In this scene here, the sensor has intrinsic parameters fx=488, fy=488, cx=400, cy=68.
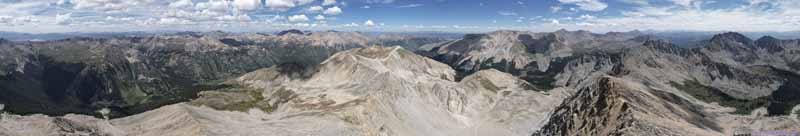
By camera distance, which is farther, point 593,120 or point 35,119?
point 35,119

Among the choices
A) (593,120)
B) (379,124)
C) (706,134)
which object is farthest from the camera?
(379,124)

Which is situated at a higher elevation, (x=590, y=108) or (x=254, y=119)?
(x=590, y=108)

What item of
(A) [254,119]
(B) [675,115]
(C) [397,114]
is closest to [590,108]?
(B) [675,115]

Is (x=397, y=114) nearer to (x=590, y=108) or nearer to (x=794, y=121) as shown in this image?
(x=590, y=108)

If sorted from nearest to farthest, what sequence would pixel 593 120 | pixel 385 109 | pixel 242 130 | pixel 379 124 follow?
pixel 593 120, pixel 242 130, pixel 379 124, pixel 385 109

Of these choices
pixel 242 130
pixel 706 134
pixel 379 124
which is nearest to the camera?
pixel 706 134

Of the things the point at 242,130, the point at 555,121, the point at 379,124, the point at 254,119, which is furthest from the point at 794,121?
the point at 254,119

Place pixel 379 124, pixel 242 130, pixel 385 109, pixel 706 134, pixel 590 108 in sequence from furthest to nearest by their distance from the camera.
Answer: pixel 385 109
pixel 379 124
pixel 242 130
pixel 590 108
pixel 706 134

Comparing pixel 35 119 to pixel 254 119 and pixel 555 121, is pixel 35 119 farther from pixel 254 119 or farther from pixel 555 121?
pixel 555 121

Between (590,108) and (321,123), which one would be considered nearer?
(590,108)
